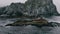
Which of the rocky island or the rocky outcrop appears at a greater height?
the rocky island

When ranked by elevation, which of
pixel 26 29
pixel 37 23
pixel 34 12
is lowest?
pixel 26 29

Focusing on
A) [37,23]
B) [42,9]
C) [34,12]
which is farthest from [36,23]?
[42,9]

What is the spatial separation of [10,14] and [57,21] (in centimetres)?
132

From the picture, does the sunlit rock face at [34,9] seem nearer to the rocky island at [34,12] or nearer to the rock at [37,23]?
the rocky island at [34,12]

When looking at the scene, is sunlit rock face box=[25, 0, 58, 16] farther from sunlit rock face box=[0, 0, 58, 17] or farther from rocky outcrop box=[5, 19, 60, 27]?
rocky outcrop box=[5, 19, 60, 27]

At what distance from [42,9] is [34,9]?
225 millimetres

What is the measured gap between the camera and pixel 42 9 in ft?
18.5

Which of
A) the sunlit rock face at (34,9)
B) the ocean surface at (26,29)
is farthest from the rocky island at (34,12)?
the ocean surface at (26,29)

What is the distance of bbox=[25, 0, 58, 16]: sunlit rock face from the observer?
5.63 m

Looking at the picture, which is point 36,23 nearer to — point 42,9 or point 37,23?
point 37,23

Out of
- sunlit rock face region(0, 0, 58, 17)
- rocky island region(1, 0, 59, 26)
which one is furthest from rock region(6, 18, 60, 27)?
sunlit rock face region(0, 0, 58, 17)

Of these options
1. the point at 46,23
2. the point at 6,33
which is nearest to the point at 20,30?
the point at 6,33

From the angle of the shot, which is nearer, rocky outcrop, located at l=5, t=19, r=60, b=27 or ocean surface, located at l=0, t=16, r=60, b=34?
ocean surface, located at l=0, t=16, r=60, b=34

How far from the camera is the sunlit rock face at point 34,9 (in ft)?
18.5
